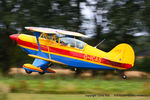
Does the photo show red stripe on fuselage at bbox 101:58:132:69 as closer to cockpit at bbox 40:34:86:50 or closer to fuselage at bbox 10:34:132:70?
fuselage at bbox 10:34:132:70

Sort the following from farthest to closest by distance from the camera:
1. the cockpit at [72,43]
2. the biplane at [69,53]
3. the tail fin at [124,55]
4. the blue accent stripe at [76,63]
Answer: the cockpit at [72,43] < the blue accent stripe at [76,63] < the biplane at [69,53] < the tail fin at [124,55]

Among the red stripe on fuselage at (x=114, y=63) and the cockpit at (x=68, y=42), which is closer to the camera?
the red stripe on fuselage at (x=114, y=63)

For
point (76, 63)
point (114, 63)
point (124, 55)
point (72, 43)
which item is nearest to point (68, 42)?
point (72, 43)

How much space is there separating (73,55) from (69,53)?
10.6 inches

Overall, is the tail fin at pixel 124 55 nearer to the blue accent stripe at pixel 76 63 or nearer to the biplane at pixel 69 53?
the biplane at pixel 69 53

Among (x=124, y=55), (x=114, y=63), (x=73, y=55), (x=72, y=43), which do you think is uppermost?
(x=72, y=43)

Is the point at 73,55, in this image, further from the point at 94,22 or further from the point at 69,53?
the point at 94,22

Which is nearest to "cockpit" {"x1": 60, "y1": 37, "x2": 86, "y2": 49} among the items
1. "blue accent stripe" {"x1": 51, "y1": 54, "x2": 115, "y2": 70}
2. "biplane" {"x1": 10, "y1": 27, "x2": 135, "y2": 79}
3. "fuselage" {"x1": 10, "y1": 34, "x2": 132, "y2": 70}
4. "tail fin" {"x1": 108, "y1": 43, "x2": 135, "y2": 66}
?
"biplane" {"x1": 10, "y1": 27, "x2": 135, "y2": 79}

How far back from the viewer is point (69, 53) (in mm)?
16000

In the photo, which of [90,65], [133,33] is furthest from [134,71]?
[90,65]

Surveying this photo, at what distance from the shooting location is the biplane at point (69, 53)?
49.5ft

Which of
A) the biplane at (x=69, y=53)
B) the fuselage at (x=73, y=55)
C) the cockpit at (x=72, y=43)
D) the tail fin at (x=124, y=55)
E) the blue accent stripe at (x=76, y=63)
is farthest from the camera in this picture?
the cockpit at (x=72, y=43)

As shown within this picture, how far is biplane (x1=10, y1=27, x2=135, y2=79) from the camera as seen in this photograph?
15.1 metres

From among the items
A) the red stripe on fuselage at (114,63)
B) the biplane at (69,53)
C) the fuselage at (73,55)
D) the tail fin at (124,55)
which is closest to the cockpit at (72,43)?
the biplane at (69,53)
